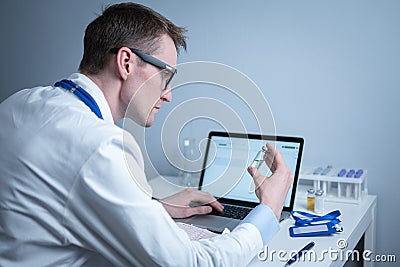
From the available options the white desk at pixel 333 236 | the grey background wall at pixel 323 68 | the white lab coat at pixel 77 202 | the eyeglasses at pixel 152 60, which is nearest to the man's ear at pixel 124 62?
the eyeglasses at pixel 152 60

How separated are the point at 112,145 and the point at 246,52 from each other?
3.87 feet

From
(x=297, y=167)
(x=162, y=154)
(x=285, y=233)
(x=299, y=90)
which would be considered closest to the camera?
(x=285, y=233)

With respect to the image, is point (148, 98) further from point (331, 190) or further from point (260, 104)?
point (331, 190)

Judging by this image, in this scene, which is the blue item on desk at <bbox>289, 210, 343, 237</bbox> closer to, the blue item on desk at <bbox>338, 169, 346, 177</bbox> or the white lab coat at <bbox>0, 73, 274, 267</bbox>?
the blue item on desk at <bbox>338, 169, 346, 177</bbox>

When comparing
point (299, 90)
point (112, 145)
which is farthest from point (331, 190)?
point (112, 145)

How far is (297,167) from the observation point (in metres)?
1.59

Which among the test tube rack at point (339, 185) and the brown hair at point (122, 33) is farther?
the test tube rack at point (339, 185)

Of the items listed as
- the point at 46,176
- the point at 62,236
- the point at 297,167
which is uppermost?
the point at 46,176

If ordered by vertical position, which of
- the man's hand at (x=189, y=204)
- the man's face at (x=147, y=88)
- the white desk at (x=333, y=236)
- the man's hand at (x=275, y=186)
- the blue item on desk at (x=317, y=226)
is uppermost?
the man's face at (x=147, y=88)

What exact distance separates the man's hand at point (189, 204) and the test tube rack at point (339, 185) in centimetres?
33

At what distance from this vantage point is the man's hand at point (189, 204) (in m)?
1.46

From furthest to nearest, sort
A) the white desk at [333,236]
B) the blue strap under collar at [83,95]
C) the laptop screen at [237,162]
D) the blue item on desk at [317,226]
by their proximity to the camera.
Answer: the laptop screen at [237,162]
the blue item on desk at [317,226]
the white desk at [333,236]
the blue strap under collar at [83,95]

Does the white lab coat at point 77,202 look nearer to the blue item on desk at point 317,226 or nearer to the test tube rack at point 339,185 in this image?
the blue item on desk at point 317,226

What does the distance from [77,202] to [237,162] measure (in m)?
0.91
